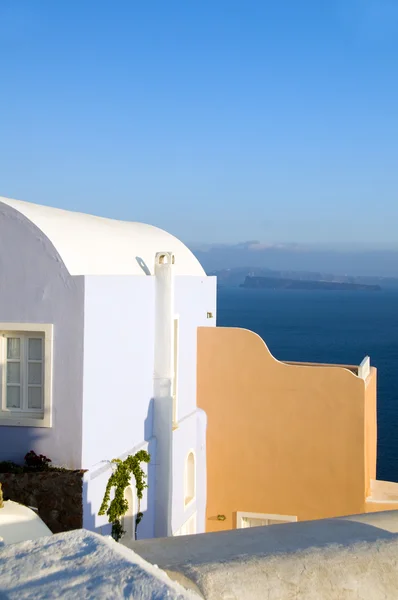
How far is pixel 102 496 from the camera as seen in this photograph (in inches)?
433

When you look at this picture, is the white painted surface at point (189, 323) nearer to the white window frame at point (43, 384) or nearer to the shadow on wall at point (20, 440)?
the white window frame at point (43, 384)

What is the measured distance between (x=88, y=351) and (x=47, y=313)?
0.75 meters

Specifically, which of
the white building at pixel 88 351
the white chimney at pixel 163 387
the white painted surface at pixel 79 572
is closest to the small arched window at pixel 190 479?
the white building at pixel 88 351

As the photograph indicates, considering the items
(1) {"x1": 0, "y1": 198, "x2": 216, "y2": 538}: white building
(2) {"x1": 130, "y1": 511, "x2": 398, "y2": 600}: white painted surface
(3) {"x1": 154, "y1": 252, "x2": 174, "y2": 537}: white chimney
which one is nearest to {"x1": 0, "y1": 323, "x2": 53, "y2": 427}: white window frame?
(1) {"x1": 0, "y1": 198, "x2": 216, "y2": 538}: white building

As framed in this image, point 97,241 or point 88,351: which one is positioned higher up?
point 97,241

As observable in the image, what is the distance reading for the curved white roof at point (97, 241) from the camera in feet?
35.9

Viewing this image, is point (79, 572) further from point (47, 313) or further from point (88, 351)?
point (47, 313)

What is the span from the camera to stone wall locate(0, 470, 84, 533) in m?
10.1

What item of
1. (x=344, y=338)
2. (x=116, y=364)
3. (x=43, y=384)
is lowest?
(x=43, y=384)

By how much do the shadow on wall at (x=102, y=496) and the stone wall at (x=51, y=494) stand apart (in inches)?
6.8

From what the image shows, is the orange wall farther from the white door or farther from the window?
the window

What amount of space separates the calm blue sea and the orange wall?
2895 centimetres

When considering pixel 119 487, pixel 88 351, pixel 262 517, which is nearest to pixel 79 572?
pixel 88 351

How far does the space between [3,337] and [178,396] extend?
4.61 m
